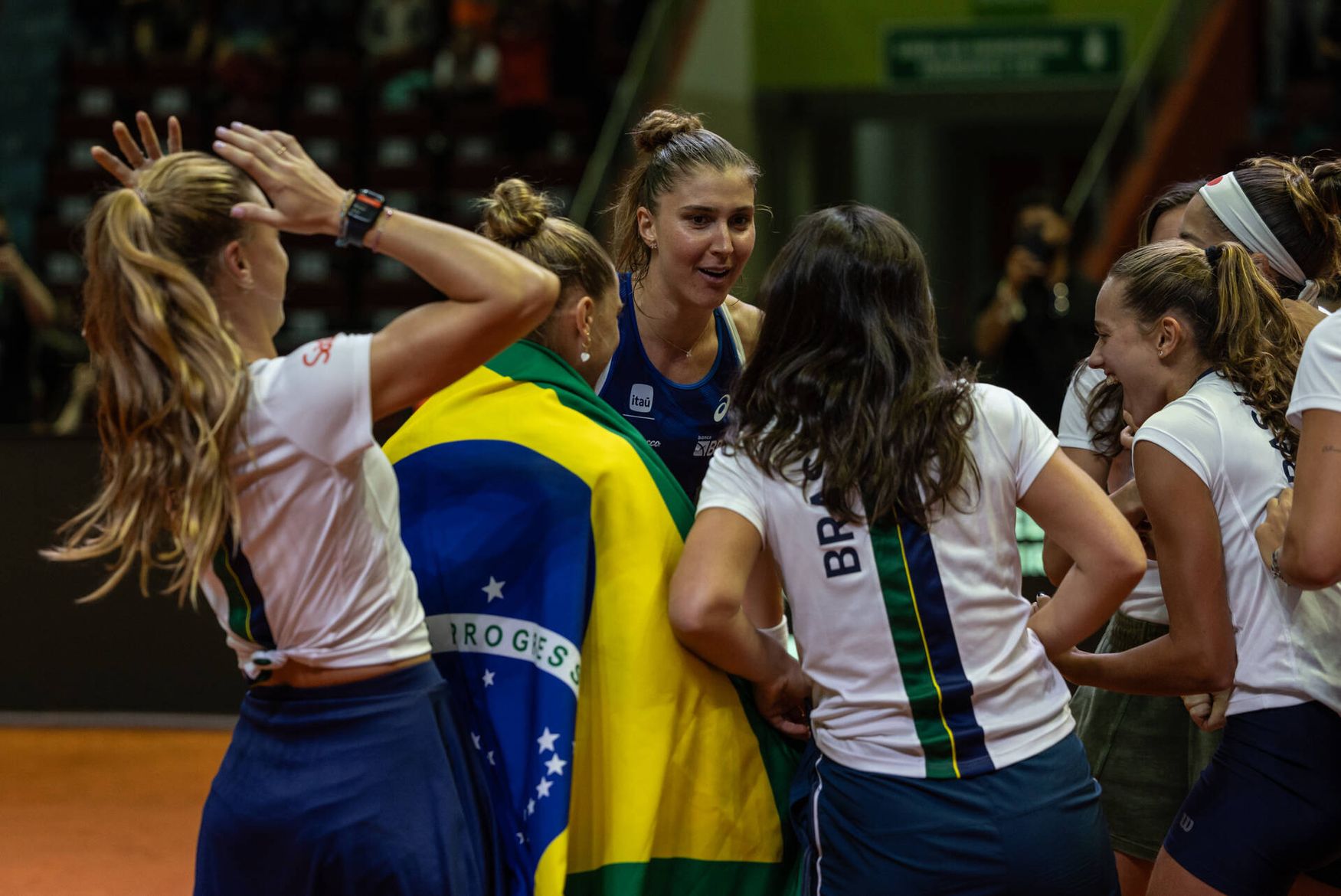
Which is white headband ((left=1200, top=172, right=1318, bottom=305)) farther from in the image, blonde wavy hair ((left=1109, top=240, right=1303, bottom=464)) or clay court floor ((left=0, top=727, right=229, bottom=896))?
clay court floor ((left=0, top=727, right=229, bottom=896))

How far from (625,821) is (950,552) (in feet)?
2.21

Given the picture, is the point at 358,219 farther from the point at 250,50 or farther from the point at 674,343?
the point at 250,50

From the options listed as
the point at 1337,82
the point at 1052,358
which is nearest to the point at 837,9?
the point at 1337,82

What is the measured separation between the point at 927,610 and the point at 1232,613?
1.99 feet

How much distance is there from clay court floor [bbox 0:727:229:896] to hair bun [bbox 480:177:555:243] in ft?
8.16

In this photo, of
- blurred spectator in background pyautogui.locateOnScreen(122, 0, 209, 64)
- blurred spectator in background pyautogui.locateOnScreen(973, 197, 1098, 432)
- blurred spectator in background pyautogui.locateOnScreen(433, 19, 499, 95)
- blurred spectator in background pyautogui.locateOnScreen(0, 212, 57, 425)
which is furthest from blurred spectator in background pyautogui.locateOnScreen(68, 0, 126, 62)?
blurred spectator in background pyautogui.locateOnScreen(973, 197, 1098, 432)

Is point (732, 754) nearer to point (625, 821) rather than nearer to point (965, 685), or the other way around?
point (625, 821)

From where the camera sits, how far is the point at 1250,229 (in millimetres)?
2727

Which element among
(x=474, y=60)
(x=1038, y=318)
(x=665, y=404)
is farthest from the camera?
(x=474, y=60)

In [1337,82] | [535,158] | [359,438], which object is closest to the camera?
[359,438]

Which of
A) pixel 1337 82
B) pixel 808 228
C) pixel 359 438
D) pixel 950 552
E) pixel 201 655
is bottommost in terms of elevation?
pixel 201 655

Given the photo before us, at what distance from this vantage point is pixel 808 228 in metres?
2.14

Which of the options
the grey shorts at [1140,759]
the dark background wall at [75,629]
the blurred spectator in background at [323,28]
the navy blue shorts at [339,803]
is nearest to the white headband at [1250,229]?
the grey shorts at [1140,759]

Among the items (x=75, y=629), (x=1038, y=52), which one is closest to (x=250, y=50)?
(x=1038, y=52)
